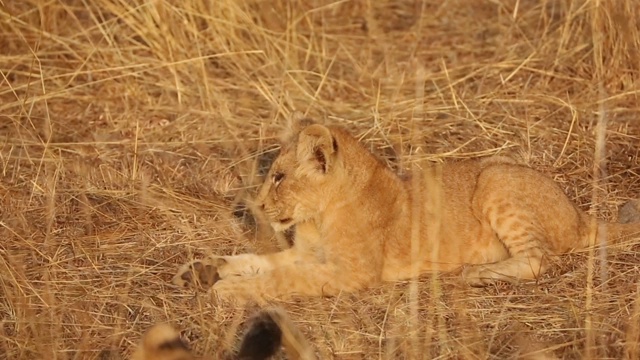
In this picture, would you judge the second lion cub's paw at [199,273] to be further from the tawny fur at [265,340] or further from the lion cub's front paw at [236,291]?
the tawny fur at [265,340]

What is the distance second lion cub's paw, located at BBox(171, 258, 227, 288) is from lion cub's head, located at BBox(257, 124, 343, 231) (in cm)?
43

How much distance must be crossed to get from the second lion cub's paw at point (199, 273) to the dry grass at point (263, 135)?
0.40 feet

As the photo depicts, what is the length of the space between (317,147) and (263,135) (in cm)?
209

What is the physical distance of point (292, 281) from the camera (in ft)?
21.3

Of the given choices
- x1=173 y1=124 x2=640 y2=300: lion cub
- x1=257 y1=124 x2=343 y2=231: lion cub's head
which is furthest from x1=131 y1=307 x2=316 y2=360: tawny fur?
x1=257 y1=124 x2=343 y2=231: lion cub's head

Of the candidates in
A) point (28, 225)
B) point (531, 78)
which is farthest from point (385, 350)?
point (531, 78)

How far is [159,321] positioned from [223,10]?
4.30 metres

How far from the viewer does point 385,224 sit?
22.3 feet

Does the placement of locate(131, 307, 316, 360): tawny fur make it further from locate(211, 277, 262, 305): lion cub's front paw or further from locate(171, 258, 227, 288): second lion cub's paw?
locate(171, 258, 227, 288): second lion cub's paw

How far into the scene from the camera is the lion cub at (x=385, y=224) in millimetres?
6582

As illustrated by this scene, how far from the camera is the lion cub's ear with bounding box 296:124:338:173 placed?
6.53 m

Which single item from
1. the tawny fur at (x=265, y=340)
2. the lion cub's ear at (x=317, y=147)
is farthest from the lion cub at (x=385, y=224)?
the tawny fur at (x=265, y=340)

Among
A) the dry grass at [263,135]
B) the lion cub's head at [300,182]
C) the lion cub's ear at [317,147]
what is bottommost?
the dry grass at [263,135]

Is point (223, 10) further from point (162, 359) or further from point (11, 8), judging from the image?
point (162, 359)
